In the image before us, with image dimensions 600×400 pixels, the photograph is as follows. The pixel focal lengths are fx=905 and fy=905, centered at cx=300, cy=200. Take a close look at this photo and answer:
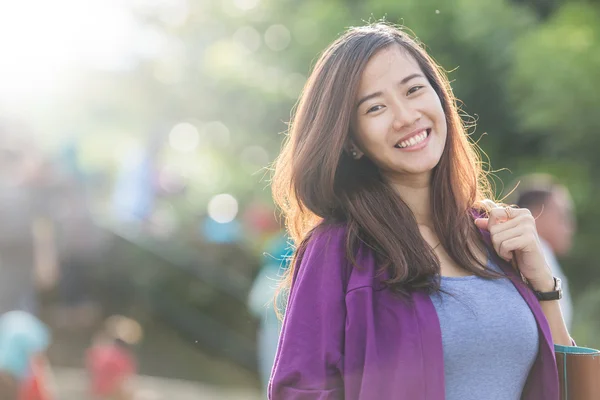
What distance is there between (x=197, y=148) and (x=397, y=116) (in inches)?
282

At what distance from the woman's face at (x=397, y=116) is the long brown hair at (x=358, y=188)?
0.03 m

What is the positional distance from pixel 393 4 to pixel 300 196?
5175mm

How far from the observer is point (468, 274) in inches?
84.0

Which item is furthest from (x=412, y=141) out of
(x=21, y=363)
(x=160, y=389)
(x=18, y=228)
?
(x=160, y=389)

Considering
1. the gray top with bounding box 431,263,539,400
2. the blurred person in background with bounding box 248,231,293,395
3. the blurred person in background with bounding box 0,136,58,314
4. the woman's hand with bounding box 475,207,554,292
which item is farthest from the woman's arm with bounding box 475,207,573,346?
the blurred person in background with bounding box 0,136,58,314

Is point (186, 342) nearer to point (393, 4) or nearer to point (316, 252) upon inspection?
point (393, 4)

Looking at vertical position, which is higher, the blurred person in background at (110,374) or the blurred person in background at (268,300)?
the blurred person in background at (268,300)

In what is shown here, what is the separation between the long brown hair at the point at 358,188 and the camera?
6.71ft

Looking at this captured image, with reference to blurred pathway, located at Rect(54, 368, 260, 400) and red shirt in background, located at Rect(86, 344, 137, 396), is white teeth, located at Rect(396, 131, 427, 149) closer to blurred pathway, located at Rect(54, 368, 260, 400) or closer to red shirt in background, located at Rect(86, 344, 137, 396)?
red shirt in background, located at Rect(86, 344, 137, 396)

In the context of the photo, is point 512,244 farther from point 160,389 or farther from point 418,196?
point 160,389

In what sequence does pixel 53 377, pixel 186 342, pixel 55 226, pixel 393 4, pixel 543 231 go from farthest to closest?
pixel 186 342
pixel 55 226
pixel 53 377
pixel 393 4
pixel 543 231

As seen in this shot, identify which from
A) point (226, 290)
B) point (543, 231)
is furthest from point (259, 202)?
point (543, 231)

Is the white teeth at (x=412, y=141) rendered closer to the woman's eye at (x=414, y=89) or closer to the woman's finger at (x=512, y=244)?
the woman's eye at (x=414, y=89)

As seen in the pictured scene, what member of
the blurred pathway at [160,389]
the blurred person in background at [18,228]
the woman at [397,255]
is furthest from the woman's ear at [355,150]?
the blurred pathway at [160,389]
